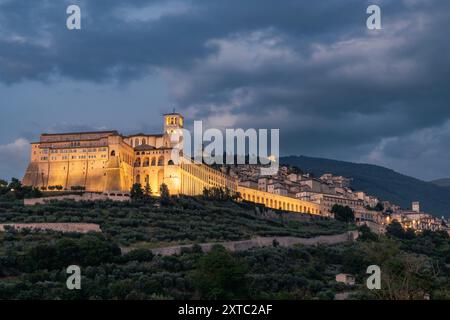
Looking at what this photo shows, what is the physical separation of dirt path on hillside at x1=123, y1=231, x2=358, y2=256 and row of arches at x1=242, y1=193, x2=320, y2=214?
23.1m

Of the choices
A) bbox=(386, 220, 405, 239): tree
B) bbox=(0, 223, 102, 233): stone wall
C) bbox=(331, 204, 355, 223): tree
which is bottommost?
bbox=(0, 223, 102, 233): stone wall

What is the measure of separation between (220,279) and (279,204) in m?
66.5

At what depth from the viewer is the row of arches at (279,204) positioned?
107512 mm

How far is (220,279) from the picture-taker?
43906mm

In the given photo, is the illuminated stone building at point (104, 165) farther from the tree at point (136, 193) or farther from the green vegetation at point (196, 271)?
the green vegetation at point (196, 271)

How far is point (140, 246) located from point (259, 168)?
240 ft

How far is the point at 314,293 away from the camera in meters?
49.8

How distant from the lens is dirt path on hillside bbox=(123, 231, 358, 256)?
60344 millimetres

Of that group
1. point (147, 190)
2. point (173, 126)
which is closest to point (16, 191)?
point (147, 190)

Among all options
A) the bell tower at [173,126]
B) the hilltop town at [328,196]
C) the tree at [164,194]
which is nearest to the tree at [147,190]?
the tree at [164,194]

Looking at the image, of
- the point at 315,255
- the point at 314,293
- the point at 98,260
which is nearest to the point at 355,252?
the point at 315,255

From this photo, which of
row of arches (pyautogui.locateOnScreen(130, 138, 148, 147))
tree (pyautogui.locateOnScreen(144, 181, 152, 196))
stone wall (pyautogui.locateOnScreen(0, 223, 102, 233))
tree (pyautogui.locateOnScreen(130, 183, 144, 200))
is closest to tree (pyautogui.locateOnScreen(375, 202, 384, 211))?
row of arches (pyautogui.locateOnScreen(130, 138, 148, 147))

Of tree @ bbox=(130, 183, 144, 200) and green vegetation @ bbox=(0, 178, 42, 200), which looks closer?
green vegetation @ bbox=(0, 178, 42, 200)

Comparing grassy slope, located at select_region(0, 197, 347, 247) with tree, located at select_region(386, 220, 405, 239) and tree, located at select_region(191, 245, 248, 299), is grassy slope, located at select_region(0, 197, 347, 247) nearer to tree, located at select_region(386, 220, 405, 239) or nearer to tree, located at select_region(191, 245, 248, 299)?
tree, located at select_region(386, 220, 405, 239)
